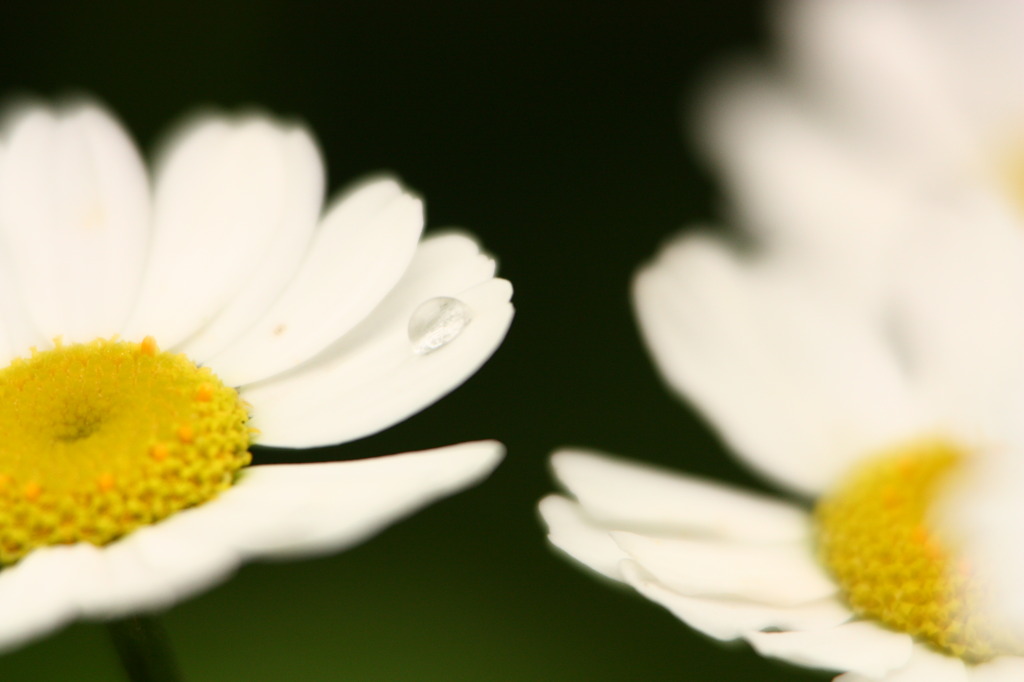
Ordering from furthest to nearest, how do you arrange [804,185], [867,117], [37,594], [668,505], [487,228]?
1. [487,228]
2. [867,117]
3. [804,185]
4. [668,505]
5. [37,594]

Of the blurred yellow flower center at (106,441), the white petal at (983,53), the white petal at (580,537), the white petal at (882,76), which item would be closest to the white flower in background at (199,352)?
the blurred yellow flower center at (106,441)

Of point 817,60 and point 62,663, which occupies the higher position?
point 817,60

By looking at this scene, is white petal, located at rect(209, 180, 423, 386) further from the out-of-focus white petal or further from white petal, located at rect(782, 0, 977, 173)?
white petal, located at rect(782, 0, 977, 173)

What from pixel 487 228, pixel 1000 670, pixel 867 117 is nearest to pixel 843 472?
pixel 1000 670

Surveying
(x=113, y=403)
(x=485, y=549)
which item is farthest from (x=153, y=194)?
(x=485, y=549)

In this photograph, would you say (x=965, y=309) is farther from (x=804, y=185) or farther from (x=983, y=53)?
(x=983, y=53)

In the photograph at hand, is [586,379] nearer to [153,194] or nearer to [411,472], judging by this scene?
[153,194]
